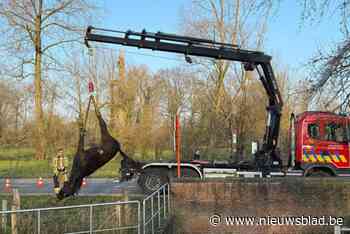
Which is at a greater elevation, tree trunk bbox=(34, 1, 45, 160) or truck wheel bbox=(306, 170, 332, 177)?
tree trunk bbox=(34, 1, 45, 160)

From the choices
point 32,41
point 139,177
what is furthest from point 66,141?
point 139,177

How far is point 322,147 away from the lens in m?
14.6

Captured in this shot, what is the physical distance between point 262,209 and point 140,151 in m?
22.6

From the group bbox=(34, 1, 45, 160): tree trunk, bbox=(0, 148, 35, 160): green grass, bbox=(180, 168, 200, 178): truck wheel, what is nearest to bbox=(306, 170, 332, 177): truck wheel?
bbox=(180, 168, 200, 178): truck wheel

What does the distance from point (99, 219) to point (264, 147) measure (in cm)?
828

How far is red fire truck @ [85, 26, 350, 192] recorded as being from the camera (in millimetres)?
14016

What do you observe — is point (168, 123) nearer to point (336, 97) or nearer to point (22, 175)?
point (22, 175)

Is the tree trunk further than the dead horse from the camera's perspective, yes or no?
Yes

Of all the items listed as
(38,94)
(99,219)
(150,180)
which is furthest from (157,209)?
(38,94)

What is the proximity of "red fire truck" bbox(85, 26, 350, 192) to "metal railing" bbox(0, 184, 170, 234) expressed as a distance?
4.86 metres

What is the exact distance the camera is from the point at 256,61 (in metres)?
15.0

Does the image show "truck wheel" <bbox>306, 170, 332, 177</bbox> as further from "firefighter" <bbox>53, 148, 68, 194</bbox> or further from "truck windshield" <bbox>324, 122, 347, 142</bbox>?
"firefighter" <bbox>53, 148, 68, 194</bbox>

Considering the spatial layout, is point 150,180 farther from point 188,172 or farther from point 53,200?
point 53,200

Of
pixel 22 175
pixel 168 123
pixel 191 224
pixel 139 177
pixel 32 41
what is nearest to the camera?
pixel 191 224
